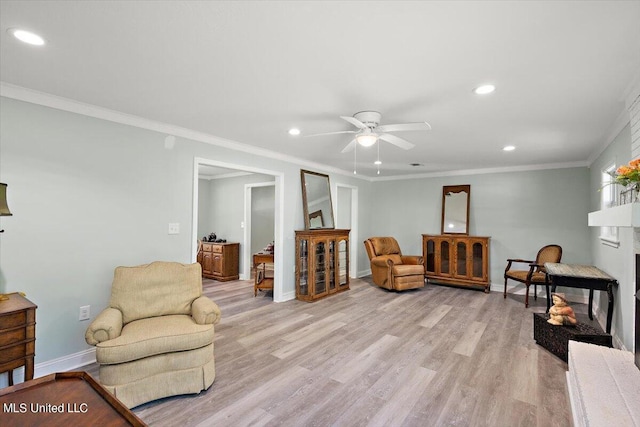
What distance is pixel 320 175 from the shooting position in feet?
18.6

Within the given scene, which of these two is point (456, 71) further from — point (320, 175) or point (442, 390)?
point (320, 175)

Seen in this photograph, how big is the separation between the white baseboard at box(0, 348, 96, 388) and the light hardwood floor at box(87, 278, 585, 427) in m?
0.12

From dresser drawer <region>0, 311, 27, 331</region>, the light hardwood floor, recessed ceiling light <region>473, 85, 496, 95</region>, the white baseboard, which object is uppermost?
recessed ceiling light <region>473, 85, 496, 95</region>

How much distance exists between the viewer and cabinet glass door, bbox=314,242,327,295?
5.08 metres

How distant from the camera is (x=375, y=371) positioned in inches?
106

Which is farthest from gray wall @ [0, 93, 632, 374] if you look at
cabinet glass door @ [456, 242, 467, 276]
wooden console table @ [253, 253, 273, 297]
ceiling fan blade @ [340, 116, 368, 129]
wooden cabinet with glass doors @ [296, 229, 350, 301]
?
ceiling fan blade @ [340, 116, 368, 129]

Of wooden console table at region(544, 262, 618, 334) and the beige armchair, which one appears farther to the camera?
wooden console table at region(544, 262, 618, 334)

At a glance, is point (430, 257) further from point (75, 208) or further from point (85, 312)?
point (75, 208)

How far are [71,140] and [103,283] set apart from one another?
1.33m

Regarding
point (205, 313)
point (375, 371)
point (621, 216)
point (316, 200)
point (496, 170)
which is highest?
point (496, 170)

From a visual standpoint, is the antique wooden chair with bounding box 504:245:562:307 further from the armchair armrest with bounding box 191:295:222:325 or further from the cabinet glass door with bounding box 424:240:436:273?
the armchair armrest with bounding box 191:295:222:325

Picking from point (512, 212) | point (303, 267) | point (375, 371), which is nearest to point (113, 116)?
point (303, 267)

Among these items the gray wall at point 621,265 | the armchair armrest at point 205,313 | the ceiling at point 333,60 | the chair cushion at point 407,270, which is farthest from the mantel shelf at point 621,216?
the chair cushion at point 407,270

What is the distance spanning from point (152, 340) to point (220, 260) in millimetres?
4185
